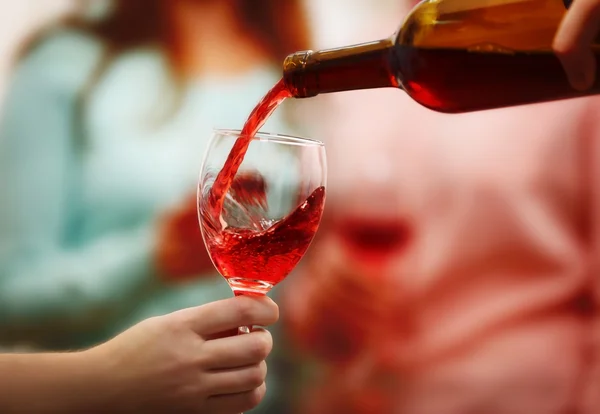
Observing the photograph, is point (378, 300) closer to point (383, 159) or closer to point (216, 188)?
point (383, 159)

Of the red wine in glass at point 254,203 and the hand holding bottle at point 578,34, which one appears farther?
the red wine in glass at point 254,203

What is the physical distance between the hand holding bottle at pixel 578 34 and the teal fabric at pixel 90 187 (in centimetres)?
90

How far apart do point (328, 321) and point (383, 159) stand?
39cm

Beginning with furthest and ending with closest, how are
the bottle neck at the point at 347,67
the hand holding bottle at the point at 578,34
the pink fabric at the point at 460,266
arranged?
the pink fabric at the point at 460,266 < the bottle neck at the point at 347,67 < the hand holding bottle at the point at 578,34

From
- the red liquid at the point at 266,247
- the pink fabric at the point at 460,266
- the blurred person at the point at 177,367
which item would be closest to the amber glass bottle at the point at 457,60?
the red liquid at the point at 266,247

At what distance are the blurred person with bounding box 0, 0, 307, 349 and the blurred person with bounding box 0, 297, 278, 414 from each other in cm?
63

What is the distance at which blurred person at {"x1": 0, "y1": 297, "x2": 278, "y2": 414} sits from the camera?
75 centimetres

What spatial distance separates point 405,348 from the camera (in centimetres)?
140

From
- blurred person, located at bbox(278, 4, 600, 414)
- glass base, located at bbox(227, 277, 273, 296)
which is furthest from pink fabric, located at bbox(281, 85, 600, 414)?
glass base, located at bbox(227, 277, 273, 296)

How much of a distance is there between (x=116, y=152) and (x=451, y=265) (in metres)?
0.81

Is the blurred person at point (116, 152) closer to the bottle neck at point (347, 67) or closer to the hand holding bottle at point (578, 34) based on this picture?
the bottle neck at point (347, 67)

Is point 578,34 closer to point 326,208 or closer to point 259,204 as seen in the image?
point 259,204

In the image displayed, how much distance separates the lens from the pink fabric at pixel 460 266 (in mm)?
1361

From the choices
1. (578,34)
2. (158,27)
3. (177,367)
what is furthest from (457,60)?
(158,27)
